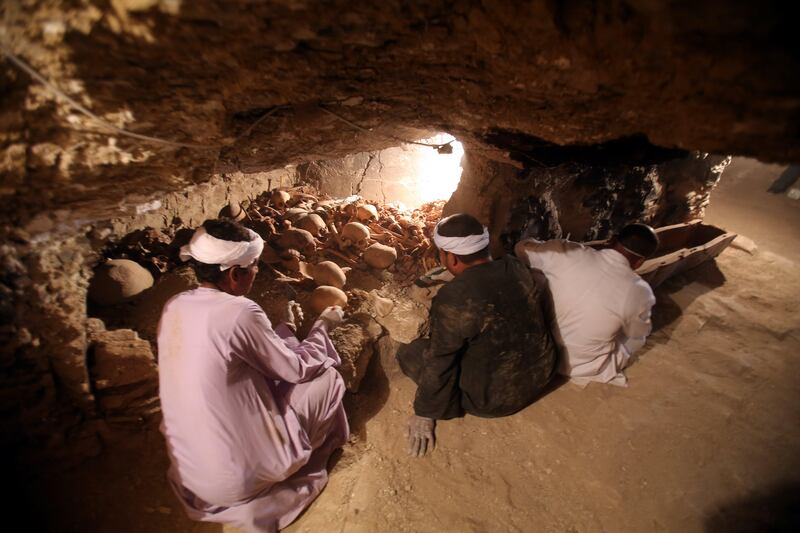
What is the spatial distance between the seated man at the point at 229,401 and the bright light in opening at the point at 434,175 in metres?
4.78

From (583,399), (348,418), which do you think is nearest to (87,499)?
(348,418)

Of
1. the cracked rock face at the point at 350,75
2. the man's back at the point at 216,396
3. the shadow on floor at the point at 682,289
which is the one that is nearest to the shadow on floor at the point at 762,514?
the shadow on floor at the point at 682,289

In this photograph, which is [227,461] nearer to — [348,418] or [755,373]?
[348,418]

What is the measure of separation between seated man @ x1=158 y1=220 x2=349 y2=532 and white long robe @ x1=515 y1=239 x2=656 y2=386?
7.02 feet

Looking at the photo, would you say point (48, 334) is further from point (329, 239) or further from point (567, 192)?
point (567, 192)

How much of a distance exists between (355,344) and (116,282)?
6.66ft

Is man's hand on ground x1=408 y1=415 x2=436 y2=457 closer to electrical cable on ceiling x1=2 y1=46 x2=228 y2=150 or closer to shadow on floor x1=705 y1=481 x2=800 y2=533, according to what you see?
shadow on floor x1=705 y1=481 x2=800 y2=533

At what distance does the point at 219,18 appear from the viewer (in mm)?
1123

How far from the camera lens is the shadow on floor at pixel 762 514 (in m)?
2.17

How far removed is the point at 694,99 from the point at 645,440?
2639mm

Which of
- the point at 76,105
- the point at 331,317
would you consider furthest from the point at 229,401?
the point at 76,105

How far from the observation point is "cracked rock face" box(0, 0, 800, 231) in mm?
965

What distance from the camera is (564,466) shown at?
2.54 m

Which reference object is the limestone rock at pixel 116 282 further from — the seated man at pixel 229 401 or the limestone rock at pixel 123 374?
the seated man at pixel 229 401
